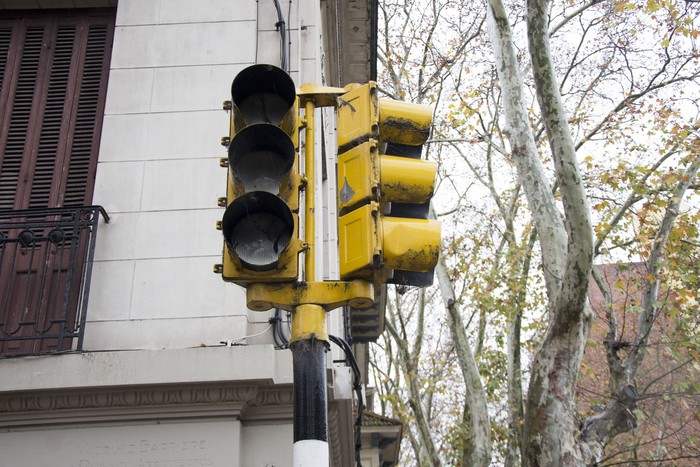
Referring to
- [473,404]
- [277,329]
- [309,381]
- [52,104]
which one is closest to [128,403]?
[277,329]

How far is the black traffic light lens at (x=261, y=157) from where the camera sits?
3.38m

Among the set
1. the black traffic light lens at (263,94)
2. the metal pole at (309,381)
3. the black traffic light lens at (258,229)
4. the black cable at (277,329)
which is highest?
the black traffic light lens at (263,94)

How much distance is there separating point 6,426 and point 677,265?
12.5 metres

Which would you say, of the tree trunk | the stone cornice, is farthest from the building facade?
the tree trunk

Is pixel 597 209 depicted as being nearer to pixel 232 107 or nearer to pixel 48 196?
pixel 48 196

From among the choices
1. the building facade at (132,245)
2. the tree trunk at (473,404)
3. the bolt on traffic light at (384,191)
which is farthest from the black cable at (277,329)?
the tree trunk at (473,404)

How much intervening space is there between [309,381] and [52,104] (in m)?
5.61

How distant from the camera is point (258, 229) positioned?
336cm

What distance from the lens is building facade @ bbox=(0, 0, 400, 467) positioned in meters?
5.60

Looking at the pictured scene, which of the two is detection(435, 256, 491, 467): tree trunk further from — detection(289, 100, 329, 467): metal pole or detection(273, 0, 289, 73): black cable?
detection(289, 100, 329, 467): metal pole

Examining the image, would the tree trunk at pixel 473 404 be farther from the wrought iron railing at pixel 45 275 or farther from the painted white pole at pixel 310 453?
the painted white pole at pixel 310 453

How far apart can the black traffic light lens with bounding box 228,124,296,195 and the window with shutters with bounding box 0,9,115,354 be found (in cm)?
321

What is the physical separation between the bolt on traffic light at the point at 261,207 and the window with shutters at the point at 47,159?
3.14 meters

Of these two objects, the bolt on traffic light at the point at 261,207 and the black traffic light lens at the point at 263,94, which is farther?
the black traffic light lens at the point at 263,94
